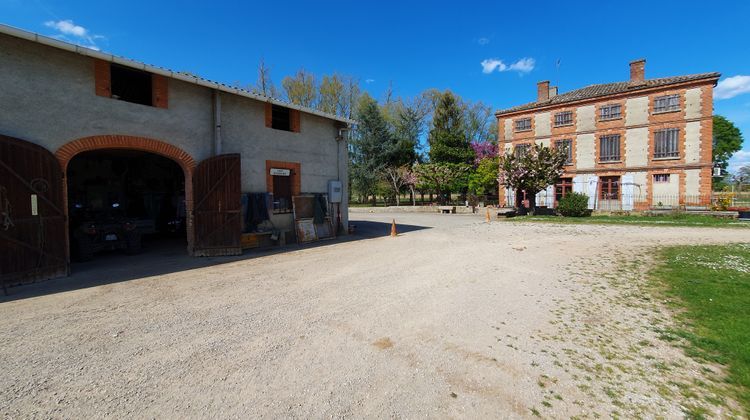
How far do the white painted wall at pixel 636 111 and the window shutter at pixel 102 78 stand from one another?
106 ft

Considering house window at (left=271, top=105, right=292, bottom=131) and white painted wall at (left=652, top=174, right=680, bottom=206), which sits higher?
house window at (left=271, top=105, right=292, bottom=131)

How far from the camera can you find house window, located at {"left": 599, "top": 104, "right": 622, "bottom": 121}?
2581cm

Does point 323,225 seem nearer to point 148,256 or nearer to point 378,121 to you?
point 148,256

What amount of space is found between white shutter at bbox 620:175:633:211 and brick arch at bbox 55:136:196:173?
98.3ft

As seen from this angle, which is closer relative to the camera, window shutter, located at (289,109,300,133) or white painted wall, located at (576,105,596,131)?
window shutter, located at (289,109,300,133)

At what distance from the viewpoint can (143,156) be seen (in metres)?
13.4

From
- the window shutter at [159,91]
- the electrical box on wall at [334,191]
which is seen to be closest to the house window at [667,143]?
the electrical box on wall at [334,191]

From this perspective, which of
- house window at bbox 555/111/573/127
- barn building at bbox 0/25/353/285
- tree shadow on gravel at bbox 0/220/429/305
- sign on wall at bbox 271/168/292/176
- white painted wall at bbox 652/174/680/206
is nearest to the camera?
tree shadow on gravel at bbox 0/220/429/305

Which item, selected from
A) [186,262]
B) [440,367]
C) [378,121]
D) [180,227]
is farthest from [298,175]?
[378,121]

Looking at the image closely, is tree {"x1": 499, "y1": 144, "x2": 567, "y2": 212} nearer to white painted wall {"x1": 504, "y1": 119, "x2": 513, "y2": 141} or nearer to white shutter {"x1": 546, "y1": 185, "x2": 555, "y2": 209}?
white shutter {"x1": 546, "y1": 185, "x2": 555, "y2": 209}

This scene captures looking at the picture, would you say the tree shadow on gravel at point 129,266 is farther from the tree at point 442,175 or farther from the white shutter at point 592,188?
the white shutter at point 592,188

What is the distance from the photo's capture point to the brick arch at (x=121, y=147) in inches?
278

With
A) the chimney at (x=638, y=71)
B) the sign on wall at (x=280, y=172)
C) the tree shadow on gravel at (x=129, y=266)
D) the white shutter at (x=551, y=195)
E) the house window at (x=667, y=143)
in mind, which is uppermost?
the chimney at (x=638, y=71)

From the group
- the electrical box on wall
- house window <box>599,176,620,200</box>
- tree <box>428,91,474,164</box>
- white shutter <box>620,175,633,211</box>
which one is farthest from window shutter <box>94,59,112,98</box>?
white shutter <box>620,175,633,211</box>
